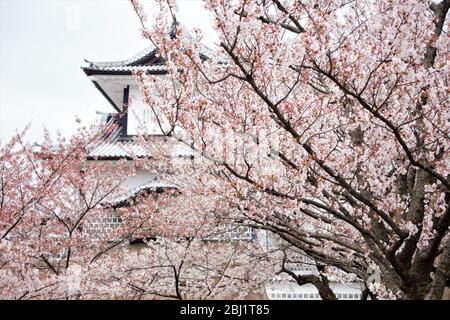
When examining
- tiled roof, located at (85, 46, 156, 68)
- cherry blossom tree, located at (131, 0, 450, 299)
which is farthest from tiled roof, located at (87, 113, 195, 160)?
cherry blossom tree, located at (131, 0, 450, 299)

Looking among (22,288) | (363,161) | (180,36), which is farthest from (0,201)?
(363,161)

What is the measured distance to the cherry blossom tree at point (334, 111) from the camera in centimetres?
461

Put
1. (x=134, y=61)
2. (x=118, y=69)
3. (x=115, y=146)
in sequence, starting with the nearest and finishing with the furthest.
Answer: (x=118, y=69) < (x=115, y=146) < (x=134, y=61)

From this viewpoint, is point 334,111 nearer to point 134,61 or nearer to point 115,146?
point 115,146

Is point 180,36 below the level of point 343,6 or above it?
below

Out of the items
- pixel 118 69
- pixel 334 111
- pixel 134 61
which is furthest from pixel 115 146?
pixel 334 111

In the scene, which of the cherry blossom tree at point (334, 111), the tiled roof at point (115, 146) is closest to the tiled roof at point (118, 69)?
the tiled roof at point (115, 146)

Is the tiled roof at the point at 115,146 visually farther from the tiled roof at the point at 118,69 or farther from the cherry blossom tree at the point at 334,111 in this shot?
the cherry blossom tree at the point at 334,111

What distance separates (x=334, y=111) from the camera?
6.00m

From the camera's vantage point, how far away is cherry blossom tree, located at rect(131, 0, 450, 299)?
4.61 meters

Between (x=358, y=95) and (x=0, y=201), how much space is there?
5521 mm

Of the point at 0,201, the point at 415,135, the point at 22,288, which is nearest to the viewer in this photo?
the point at 415,135
